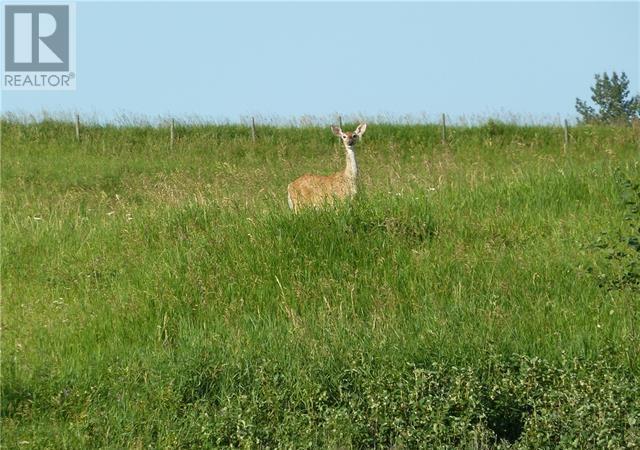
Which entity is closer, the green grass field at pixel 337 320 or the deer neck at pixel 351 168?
the green grass field at pixel 337 320

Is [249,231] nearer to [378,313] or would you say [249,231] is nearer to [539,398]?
[378,313]

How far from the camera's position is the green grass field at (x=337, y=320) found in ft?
29.5

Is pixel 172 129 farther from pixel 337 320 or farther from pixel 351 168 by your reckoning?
pixel 337 320

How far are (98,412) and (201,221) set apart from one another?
18.8 ft

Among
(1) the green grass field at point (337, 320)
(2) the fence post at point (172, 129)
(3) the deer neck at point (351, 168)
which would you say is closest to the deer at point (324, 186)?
(3) the deer neck at point (351, 168)

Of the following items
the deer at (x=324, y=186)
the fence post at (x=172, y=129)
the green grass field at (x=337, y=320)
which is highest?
the fence post at (x=172, y=129)

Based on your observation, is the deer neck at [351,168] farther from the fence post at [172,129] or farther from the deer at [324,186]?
the fence post at [172,129]

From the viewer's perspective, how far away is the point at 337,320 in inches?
429

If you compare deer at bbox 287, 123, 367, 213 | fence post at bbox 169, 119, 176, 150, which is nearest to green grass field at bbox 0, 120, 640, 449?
deer at bbox 287, 123, 367, 213

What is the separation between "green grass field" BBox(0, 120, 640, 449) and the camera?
8984 mm

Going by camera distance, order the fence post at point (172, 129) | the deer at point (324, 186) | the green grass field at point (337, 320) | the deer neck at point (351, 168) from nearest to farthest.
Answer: the green grass field at point (337, 320) < the deer at point (324, 186) < the deer neck at point (351, 168) < the fence post at point (172, 129)

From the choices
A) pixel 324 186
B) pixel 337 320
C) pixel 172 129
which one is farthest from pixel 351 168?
pixel 172 129

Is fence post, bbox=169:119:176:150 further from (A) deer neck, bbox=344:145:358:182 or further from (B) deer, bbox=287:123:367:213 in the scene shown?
(B) deer, bbox=287:123:367:213

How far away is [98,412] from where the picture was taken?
29.7ft
